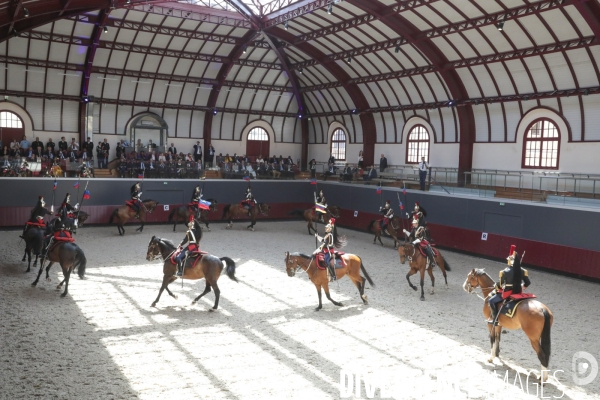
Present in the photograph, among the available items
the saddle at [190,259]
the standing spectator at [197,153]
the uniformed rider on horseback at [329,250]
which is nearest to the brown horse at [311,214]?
the uniformed rider on horseback at [329,250]

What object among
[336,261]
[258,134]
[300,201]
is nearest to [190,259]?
[336,261]

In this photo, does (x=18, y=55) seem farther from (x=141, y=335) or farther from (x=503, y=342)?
(x=503, y=342)

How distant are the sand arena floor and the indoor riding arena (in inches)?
2.7

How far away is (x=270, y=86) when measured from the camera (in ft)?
122

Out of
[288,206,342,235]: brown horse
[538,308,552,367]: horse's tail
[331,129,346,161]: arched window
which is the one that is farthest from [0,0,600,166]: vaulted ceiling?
[538,308,552,367]: horse's tail

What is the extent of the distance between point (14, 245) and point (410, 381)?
640 inches

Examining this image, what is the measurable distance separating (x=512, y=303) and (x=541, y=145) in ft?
65.0

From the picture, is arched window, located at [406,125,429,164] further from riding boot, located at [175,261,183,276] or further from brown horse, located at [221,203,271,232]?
riding boot, located at [175,261,183,276]

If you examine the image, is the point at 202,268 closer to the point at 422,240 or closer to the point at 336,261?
the point at 336,261

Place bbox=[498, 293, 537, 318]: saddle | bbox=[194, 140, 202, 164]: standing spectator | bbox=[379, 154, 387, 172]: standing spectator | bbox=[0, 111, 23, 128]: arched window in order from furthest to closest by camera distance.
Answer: bbox=[194, 140, 202, 164]: standing spectator
bbox=[379, 154, 387, 172]: standing spectator
bbox=[0, 111, 23, 128]: arched window
bbox=[498, 293, 537, 318]: saddle

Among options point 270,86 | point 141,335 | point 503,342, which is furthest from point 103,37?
point 503,342

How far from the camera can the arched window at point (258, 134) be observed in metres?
39.9

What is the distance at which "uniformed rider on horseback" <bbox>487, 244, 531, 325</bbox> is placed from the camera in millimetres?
8531

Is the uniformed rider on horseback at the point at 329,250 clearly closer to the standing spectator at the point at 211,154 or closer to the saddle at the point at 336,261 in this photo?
the saddle at the point at 336,261
